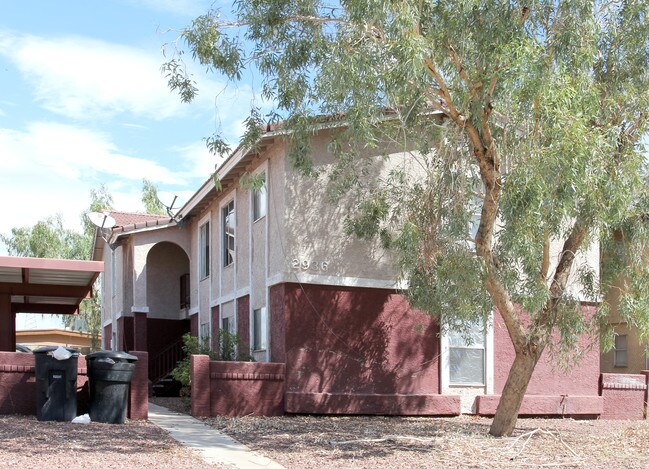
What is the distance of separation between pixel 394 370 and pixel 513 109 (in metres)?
6.96

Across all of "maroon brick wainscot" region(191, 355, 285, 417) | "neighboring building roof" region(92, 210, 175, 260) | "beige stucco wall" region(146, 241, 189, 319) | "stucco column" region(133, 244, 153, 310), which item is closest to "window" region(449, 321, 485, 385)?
"maroon brick wainscot" region(191, 355, 285, 417)

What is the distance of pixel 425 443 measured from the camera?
1271 cm

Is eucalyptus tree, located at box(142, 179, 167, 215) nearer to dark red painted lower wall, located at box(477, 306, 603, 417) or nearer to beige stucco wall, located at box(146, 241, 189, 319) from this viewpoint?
beige stucco wall, located at box(146, 241, 189, 319)

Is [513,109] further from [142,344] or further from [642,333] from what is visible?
[142,344]

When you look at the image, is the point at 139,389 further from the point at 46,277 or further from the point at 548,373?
the point at 548,373

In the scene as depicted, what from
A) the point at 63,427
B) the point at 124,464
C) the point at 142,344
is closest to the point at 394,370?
the point at 63,427

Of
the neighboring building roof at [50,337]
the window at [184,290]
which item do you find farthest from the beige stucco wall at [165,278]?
the neighboring building roof at [50,337]

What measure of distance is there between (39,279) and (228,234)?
4714 millimetres

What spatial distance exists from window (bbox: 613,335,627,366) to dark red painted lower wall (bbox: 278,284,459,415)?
31.2 feet

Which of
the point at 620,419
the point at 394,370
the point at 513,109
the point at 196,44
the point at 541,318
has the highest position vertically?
the point at 196,44

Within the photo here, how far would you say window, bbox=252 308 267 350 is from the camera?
17906 mm

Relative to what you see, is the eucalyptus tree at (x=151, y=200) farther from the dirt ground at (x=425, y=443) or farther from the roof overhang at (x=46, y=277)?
the dirt ground at (x=425, y=443)

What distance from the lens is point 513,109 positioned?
12.0 m

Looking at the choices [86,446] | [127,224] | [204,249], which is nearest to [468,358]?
[204,249]
